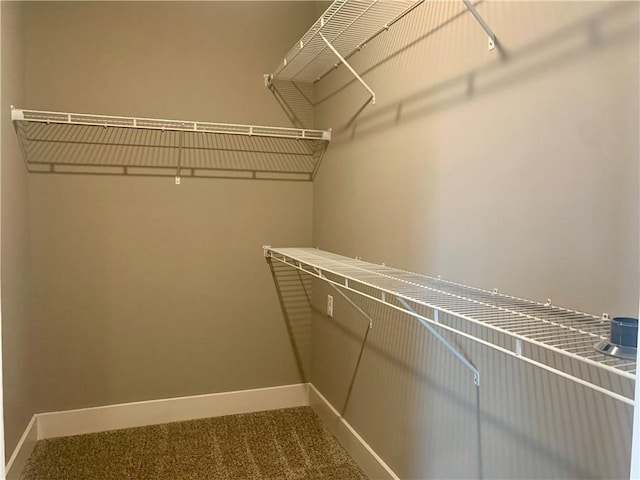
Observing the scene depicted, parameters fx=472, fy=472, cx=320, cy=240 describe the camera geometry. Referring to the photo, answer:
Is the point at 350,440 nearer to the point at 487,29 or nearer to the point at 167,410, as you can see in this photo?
the point at 167,410

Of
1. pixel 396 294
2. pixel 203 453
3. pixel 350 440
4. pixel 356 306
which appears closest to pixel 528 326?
pixel 396 294

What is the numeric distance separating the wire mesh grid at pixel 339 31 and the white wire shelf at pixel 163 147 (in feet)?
1.11

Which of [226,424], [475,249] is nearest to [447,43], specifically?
[475,249]

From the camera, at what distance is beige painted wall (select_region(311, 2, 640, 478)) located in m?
0.98

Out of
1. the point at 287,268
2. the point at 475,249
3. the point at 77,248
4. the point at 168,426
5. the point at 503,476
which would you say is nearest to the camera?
the point at 503,476

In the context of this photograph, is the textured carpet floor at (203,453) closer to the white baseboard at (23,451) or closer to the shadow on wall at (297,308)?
the white baseboard at (23,451)

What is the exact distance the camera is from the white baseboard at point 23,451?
6.36 ft

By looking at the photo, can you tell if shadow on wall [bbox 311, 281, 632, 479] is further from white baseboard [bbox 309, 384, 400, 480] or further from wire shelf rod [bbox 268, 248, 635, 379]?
wire shelf rod [bbox 268, 248, 635, 379]

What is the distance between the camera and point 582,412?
102 cm

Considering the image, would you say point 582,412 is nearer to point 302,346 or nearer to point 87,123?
point 302,346

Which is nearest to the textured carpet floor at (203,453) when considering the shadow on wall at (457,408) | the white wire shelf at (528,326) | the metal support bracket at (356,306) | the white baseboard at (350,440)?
the white baseboard at (350,440)

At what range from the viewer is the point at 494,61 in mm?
1290

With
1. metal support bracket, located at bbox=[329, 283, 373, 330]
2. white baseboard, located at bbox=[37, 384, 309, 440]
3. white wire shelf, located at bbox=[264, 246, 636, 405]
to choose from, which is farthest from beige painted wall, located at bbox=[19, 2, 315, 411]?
white wire shelf, located at bbox=[264, 246, 636, 405]

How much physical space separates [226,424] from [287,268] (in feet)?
3.00
